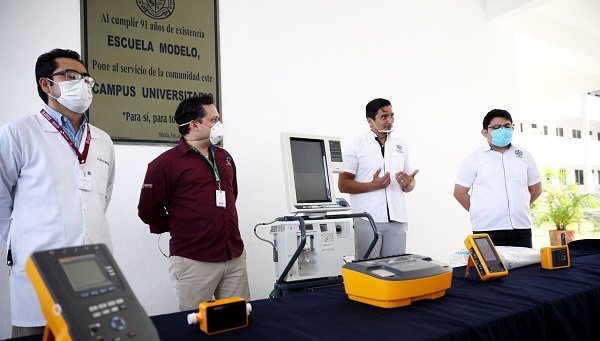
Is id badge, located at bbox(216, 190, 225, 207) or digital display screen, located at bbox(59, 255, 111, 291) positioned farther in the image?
id badge, located at bbox(216, 190, 225, 207)

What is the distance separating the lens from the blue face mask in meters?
2.96

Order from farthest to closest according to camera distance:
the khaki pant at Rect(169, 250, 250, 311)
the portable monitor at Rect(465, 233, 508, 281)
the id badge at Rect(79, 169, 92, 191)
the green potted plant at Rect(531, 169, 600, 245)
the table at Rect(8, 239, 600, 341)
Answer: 1. the green potted plant at Rect(531, 169, 600, 245)
2. the khaki pant at Rect(169, 250, 250, 311)
3. the id badge at Rect(79, 169, 92, 191)
4. the portable monitor at Rect(465, 233, 508, 281)
5. the table at Rect(8, 239, 600, 341)

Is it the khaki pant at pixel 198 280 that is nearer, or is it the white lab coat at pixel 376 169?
the khaki pant at pixel 198 280

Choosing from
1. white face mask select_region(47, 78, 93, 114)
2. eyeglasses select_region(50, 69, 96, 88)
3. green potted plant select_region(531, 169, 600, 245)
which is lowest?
green potted plant select_region(531, 169, 600, 245)

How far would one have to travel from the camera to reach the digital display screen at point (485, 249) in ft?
5.60

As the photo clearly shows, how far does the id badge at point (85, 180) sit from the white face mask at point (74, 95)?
0.26 m

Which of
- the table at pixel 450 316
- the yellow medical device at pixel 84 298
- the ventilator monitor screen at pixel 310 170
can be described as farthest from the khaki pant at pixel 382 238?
the yellow medical device at pixel 84 298

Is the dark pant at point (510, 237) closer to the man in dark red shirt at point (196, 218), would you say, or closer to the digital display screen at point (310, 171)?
the digital display screen at point (310, 171)

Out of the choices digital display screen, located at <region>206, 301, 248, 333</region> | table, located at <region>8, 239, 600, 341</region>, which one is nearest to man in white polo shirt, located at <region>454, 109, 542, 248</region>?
table, located at <region>8, 239, 600, 341</region>

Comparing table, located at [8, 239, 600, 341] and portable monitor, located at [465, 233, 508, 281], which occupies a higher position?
portable monitor, located at [465, 233, 508, 281]

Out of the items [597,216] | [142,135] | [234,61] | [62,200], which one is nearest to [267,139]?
[234,61]

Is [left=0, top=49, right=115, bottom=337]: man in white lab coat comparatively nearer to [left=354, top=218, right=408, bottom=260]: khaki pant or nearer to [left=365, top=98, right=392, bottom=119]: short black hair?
[left=354, top=218, right=408, bottom=260]: khaki pant

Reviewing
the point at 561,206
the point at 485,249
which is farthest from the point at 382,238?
the point at 561,206

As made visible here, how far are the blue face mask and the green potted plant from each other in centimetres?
513
